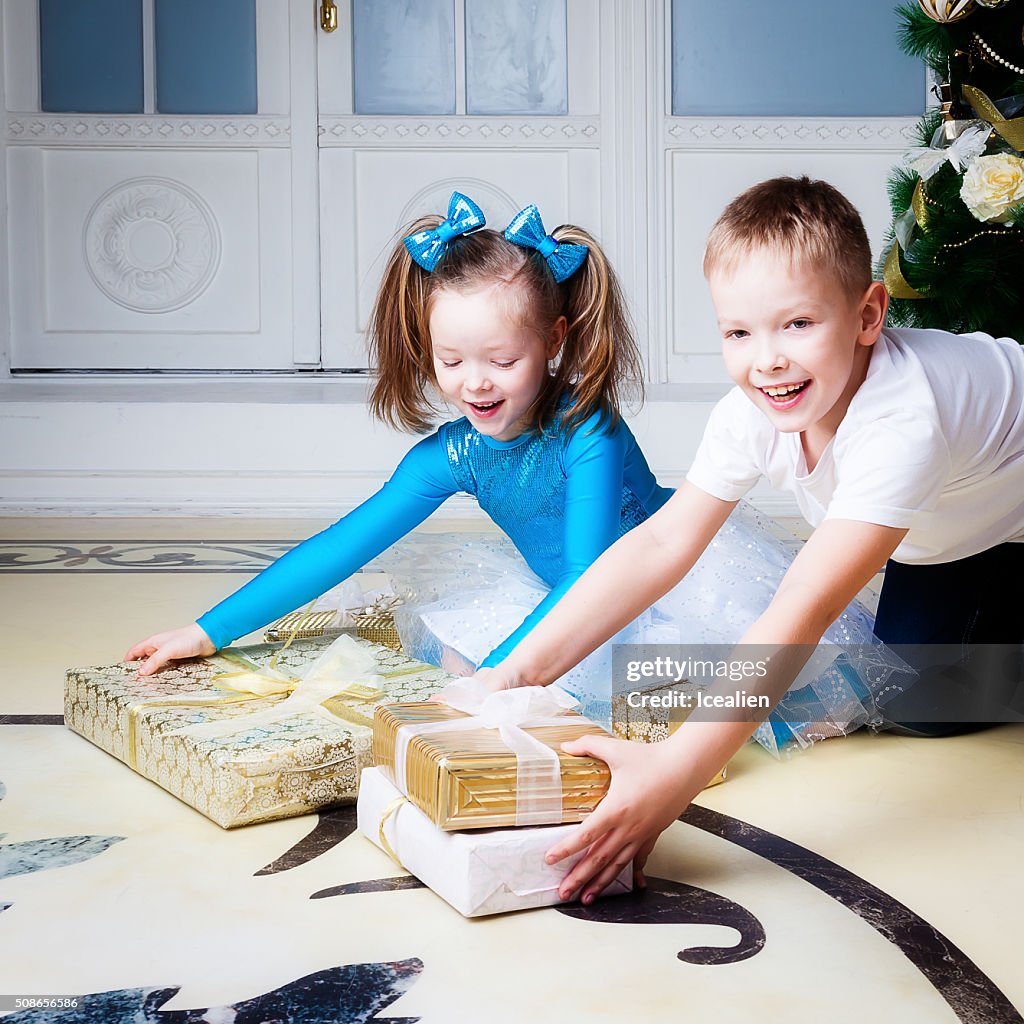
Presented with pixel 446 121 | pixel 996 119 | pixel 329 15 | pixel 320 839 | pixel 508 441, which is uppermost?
pixel 329 15

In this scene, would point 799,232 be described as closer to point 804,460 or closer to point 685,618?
point 804,460

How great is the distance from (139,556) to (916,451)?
1.66 meters

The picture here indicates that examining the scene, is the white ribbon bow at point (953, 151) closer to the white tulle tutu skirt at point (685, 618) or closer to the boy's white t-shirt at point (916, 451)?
the boy's white t-shirt at point (916, 451)

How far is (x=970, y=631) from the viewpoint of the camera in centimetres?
131

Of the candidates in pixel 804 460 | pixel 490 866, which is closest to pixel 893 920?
pixel 490 866

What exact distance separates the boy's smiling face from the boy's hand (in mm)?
289

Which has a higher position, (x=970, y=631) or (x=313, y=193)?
(x=313, y=193)

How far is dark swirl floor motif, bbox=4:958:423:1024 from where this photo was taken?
70 cm

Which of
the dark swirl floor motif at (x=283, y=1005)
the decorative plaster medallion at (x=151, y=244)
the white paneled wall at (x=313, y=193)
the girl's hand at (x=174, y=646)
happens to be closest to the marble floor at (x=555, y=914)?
the dark swirl floor motif at (x=283, y=1005)

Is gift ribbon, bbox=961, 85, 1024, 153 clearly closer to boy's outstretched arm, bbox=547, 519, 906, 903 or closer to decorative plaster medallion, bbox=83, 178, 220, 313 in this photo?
boy's outstretched arm, bbox=547, 519, 906, 903

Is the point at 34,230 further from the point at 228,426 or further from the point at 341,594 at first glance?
the point at 341,594

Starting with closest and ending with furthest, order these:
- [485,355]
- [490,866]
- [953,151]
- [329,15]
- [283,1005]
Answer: [283,1005] < [490,866] < [485,355] < [953,151] < [329,15]

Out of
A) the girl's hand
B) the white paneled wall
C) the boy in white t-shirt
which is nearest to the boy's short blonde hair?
the boy in white t-shirt

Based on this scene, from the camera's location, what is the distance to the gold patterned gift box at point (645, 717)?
1103 mm
